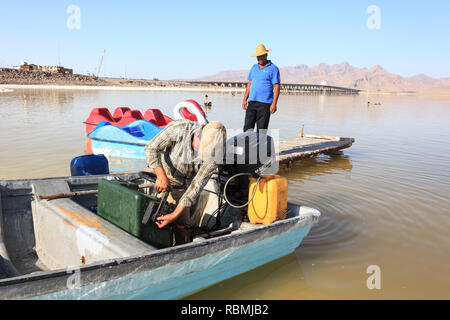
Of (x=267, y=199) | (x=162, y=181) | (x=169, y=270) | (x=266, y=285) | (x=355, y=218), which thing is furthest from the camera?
(x=355, y=218)

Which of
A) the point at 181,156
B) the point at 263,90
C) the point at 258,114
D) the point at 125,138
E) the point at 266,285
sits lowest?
the point at 266,285

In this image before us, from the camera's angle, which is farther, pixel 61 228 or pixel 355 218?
pixel 355 218

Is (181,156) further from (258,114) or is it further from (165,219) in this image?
(258,114)

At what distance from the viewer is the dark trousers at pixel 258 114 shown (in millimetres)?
6758

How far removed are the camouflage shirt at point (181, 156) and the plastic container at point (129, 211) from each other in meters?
0.40

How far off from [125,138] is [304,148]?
241 inches

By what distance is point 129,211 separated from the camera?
138 inches

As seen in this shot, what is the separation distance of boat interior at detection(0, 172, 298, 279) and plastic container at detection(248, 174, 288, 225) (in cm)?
19

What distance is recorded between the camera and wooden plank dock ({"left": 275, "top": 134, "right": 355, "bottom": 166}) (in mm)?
10555

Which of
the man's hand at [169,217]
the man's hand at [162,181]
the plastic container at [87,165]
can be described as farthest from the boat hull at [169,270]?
the plastic container at [87,165]

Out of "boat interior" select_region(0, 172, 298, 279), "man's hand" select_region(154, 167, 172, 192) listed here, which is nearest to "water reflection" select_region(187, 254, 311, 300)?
"boat interior" select_region(0, 172, 298, 279)

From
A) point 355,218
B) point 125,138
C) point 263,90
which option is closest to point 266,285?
point 355,218

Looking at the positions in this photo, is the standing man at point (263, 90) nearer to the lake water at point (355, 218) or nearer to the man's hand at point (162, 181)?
the lake water at point (355, 218)
